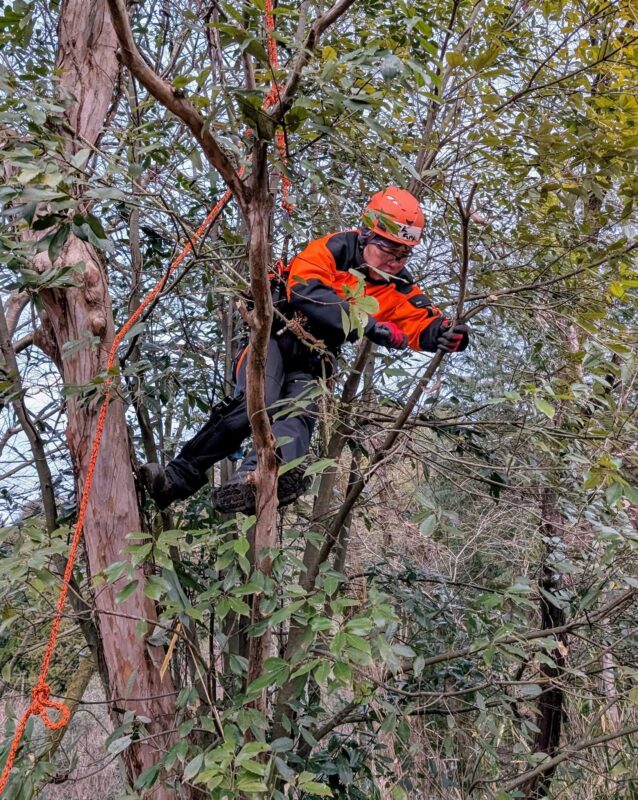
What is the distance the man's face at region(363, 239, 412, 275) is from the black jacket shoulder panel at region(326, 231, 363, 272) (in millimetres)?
34

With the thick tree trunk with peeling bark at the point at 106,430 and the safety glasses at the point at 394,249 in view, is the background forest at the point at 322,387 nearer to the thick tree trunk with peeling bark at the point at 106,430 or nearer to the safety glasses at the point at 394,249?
the thick tree trunk with peeling bark at the point at 106,430

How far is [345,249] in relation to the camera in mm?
2645

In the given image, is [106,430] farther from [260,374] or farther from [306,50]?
[306,50]

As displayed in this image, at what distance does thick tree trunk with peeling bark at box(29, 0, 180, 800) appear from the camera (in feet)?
6.83

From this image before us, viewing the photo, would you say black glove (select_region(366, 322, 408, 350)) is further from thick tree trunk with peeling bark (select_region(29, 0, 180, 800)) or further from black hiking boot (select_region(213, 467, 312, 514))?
thick tree trunk with peeling bark (select_region(29, 0, 180, 800))

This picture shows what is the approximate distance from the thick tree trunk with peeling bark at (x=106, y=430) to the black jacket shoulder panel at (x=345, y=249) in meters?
0.83

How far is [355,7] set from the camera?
2.79m

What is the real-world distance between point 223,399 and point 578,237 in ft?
4.84

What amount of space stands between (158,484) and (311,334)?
701 mm

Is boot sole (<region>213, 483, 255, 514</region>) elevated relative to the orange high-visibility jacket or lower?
lower

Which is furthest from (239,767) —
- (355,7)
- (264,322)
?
(355,7)

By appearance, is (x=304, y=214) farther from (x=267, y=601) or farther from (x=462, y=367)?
(x=267, y=601)

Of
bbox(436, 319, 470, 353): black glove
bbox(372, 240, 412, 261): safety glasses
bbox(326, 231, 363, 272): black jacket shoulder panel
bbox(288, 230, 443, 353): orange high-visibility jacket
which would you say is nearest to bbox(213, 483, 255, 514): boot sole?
bbox(288, 230, 443, 353): orange high-visibility jacket

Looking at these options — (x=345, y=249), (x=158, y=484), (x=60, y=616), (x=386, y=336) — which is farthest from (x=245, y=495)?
(x=345, y=249)
